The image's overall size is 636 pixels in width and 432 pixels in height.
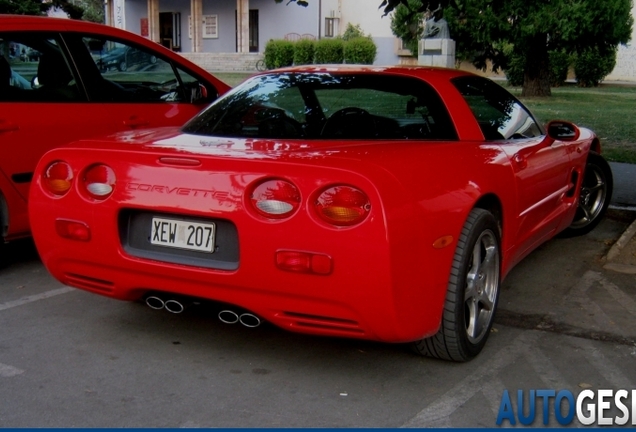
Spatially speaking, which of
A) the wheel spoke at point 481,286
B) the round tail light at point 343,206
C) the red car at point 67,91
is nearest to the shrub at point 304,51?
the red car at point 67,91

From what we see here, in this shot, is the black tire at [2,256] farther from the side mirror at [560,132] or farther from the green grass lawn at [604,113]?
the side mirror at [560,132]

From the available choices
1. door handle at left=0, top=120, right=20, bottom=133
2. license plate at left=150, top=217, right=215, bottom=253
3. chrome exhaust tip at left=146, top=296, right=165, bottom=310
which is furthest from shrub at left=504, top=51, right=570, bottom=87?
license plate at left=150, top=217, right=215, bottom=253

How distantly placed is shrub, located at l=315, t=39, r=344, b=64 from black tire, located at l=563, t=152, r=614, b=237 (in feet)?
102

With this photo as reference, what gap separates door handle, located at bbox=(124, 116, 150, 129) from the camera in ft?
19.5

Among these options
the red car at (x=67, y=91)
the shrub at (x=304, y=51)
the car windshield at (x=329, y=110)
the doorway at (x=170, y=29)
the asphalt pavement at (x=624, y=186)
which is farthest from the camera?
the doorway at (x=170, y=29)

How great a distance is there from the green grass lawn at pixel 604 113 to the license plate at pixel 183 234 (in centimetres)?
817

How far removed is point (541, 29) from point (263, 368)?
21.8m

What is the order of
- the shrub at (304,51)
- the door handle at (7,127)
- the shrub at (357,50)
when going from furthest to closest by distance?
the shrub at (357,50), the shrub at (304,51), the door handle at (7,127)

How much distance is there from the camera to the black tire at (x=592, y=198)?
648 cm

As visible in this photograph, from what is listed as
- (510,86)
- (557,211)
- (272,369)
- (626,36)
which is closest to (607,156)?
(557,211)

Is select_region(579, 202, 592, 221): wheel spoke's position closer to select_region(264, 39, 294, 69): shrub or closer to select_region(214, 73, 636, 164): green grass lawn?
select_region(214, 73, 636, 164): green grass lawn

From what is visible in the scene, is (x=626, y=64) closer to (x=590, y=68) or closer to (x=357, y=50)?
(x=590, y=68)

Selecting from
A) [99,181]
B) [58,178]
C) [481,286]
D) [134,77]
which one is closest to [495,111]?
[481,286]

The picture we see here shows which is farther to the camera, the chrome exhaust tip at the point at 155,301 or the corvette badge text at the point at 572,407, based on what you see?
the chrome exhaust tip at the point at 155,301
